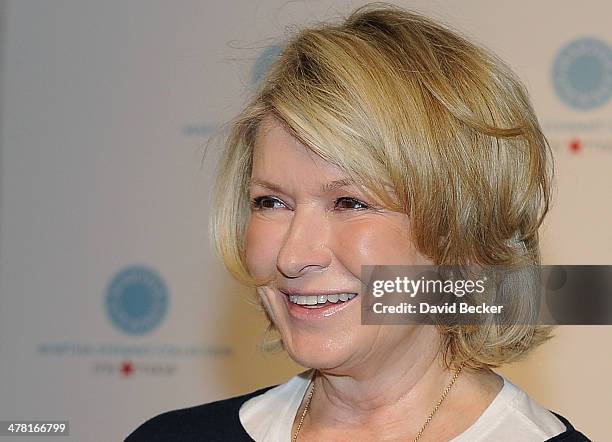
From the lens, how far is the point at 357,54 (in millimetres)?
1223

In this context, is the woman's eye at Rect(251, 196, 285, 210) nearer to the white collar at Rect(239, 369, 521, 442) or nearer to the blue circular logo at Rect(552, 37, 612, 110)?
the white collar at Rect(239, 369, 521, 442)

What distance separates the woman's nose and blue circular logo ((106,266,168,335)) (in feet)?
4.24

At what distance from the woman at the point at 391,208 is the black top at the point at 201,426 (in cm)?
7

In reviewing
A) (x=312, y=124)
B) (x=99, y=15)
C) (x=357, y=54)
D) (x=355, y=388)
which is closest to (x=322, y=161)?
(x=312, y=124)

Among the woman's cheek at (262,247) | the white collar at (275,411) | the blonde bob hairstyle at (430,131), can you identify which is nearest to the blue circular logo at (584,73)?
the blonde bob hairstyle at (430,131)

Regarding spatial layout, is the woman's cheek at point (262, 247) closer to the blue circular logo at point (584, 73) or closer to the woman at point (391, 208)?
the woman at point (391, 208)

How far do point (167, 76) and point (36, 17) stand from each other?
1.22 ft

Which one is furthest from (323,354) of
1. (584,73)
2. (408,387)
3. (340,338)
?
(584,73)

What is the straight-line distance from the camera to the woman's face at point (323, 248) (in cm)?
117

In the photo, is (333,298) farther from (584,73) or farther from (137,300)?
(137,300)

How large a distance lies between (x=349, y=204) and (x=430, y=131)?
0.12 m

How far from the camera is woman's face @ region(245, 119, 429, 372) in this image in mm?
1175

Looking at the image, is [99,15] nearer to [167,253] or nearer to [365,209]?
[167,253]

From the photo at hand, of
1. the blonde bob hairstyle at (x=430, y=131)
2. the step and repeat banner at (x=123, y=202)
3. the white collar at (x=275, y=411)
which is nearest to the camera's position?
the blonde bob hairstyle at (x=430, y=131)
